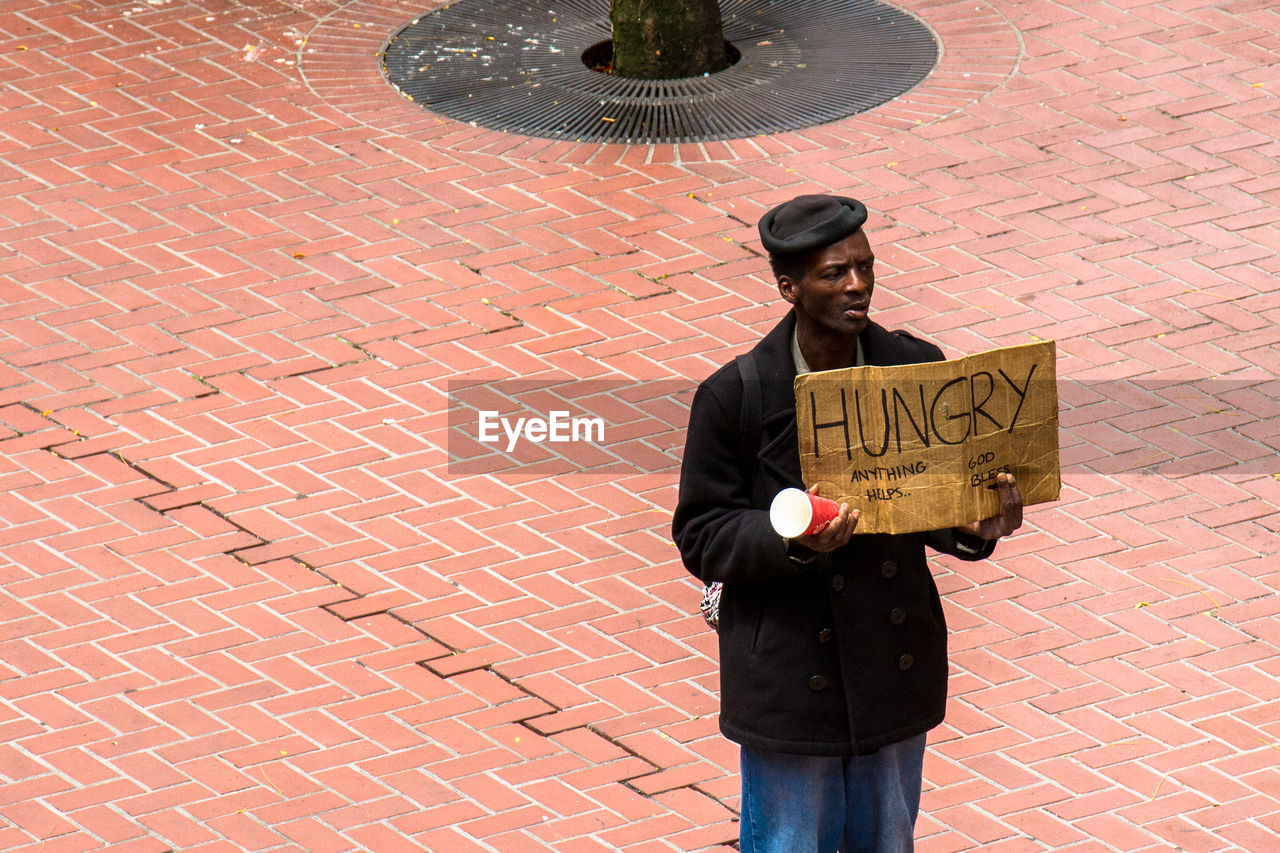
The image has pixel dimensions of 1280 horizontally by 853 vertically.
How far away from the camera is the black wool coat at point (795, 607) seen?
3648 mm

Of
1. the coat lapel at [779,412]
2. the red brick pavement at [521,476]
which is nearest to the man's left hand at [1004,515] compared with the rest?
the coat lapel at [779,412]

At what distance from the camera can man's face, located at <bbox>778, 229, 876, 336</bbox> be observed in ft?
11.6

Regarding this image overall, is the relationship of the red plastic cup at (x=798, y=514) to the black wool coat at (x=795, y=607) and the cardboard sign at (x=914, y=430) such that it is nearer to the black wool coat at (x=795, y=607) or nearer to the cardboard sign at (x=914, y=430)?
the cardboard sign at (x=914, y=430)

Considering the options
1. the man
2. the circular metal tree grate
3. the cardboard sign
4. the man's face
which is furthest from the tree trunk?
the cardboard sign

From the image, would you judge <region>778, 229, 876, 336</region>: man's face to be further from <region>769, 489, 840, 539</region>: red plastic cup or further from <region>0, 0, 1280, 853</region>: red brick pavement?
<region>0, 0, 1280, 853</region>: red brick pavement

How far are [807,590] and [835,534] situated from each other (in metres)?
0.30

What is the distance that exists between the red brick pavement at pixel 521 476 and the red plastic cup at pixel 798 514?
71.0 inches

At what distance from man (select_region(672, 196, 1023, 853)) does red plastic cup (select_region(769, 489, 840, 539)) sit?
0.19m

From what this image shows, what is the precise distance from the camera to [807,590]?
12.0 ft

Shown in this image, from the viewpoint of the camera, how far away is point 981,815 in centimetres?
493

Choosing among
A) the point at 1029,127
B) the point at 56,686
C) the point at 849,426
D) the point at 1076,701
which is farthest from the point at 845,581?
the point at 1029,127

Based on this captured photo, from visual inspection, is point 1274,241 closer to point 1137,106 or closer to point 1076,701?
point 1137,106

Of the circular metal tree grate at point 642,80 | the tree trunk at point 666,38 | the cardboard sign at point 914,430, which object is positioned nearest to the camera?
the cardboard sign at point 914,430

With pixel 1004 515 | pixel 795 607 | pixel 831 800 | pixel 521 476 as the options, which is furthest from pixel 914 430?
pixel 521 476
